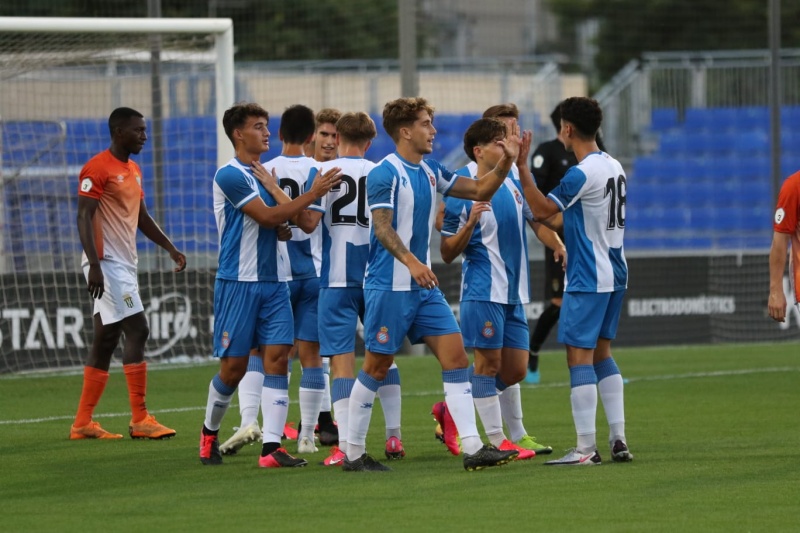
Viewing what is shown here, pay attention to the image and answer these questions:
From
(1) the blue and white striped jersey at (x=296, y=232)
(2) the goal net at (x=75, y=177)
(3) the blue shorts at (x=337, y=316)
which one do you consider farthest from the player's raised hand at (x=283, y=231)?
(2) the goal net at (x=75, y=177)

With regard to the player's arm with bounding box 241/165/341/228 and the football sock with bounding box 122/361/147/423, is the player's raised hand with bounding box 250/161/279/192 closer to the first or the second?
the player's arm with bounding box 241/165/341/228

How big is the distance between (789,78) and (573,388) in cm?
2102

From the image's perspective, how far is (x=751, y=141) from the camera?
26438 millimetres

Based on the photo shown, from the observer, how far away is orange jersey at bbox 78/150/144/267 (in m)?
9.72

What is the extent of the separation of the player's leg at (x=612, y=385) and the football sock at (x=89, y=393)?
12.3 feet

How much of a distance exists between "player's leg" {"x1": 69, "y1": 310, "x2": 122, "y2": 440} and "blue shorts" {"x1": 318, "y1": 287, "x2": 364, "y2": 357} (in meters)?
2.23

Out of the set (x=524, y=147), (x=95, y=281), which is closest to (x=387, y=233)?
(x=524, y=147)

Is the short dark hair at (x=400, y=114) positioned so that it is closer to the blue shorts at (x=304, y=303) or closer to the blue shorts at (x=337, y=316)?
the blue shorts at (x=337, y=316)

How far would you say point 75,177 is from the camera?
1625cm

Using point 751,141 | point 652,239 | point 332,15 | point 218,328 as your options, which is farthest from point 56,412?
point 332,15

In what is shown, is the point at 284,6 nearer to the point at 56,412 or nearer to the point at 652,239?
the point at 652,239

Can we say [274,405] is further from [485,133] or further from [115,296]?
[115,296]

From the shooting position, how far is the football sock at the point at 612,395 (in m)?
8.08

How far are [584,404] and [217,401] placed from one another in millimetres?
2217
